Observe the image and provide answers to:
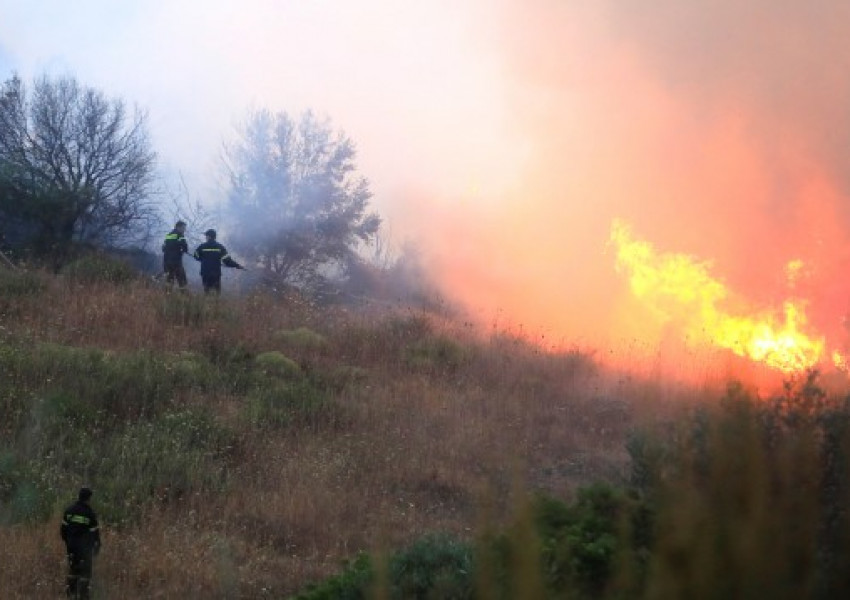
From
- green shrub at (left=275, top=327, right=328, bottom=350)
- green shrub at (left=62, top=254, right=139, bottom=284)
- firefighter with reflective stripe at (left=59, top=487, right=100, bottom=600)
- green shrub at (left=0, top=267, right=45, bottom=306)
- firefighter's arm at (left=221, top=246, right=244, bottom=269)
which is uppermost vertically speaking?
firefighter's arm at (left=221, top=246, right=244, bottom=269)

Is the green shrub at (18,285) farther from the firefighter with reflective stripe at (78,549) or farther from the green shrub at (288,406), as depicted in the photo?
the firefighter with reflective stripe at (78,549)

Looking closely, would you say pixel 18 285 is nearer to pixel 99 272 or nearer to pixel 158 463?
pixel 99 272

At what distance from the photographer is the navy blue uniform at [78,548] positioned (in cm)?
546

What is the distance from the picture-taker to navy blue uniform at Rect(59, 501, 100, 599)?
5465 millimetres

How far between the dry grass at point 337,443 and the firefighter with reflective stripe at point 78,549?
0.42ft

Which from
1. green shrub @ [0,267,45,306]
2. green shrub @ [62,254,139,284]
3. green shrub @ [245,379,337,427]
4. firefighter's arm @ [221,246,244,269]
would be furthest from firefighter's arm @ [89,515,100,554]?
firefighter's arm @ [221,246,244,269]

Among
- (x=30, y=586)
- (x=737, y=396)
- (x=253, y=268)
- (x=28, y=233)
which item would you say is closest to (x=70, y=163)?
(x=28, y=233)

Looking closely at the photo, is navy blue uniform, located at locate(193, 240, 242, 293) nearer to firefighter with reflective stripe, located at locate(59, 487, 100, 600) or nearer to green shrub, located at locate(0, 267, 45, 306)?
green shrub, located at locate(0, 267, 45, 306)

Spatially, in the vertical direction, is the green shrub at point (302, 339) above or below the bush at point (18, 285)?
below

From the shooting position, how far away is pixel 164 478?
738cm

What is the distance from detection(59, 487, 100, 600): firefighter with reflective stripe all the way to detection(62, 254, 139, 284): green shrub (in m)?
8.46

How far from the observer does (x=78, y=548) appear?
18.0 feet

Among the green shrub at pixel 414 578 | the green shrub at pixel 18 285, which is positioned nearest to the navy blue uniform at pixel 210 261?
A: the green shrub at pixel 18 285

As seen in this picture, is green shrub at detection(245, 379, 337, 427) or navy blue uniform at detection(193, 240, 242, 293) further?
navy blue uniform at detection(193, 240, 242, 293)
